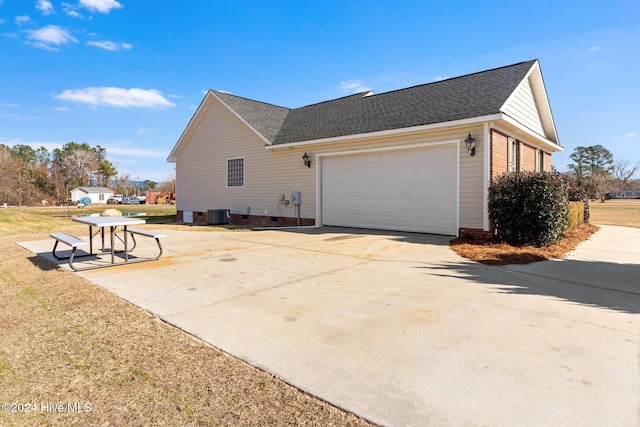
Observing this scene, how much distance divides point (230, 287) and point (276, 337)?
76.5 inches

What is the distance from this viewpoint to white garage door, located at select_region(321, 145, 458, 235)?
1035 cm

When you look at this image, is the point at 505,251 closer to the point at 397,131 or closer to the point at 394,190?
the point at 394,190

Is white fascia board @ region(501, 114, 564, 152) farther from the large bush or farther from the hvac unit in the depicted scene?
the hvac unit

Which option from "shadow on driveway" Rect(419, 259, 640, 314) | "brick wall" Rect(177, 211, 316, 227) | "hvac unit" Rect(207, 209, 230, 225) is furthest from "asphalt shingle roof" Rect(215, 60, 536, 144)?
"shadow on driveway" Rect(419, 259, 640, 314)

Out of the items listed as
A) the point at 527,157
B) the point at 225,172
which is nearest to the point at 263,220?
the point at 225,172

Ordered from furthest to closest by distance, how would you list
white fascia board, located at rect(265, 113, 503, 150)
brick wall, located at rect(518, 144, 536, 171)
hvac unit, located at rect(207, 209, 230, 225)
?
hvac unit, located at rect(207, 209, 230, 225)
brick wall, located at rect(518, 144, 536, 171)
white fascia board, located at rect(265, 113, 503, 150)

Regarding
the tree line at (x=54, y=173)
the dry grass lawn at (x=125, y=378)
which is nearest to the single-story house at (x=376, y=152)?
the dry grass lawn at (x=125, y=378)

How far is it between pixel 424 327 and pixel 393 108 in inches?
406

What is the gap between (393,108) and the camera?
1234 centimetres

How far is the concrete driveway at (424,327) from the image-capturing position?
7.22 feet

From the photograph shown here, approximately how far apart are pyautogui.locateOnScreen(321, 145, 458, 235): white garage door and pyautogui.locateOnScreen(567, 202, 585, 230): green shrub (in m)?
4.23

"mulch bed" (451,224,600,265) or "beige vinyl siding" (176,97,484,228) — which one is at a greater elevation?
"beige vinyl siding" (176,97,484,228)

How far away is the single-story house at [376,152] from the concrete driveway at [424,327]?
3.93 m

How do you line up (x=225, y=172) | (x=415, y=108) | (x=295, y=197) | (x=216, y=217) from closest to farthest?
(x=415, y=108), (x=295, y=197), (x=216, y=217), (x=225, y=172)
